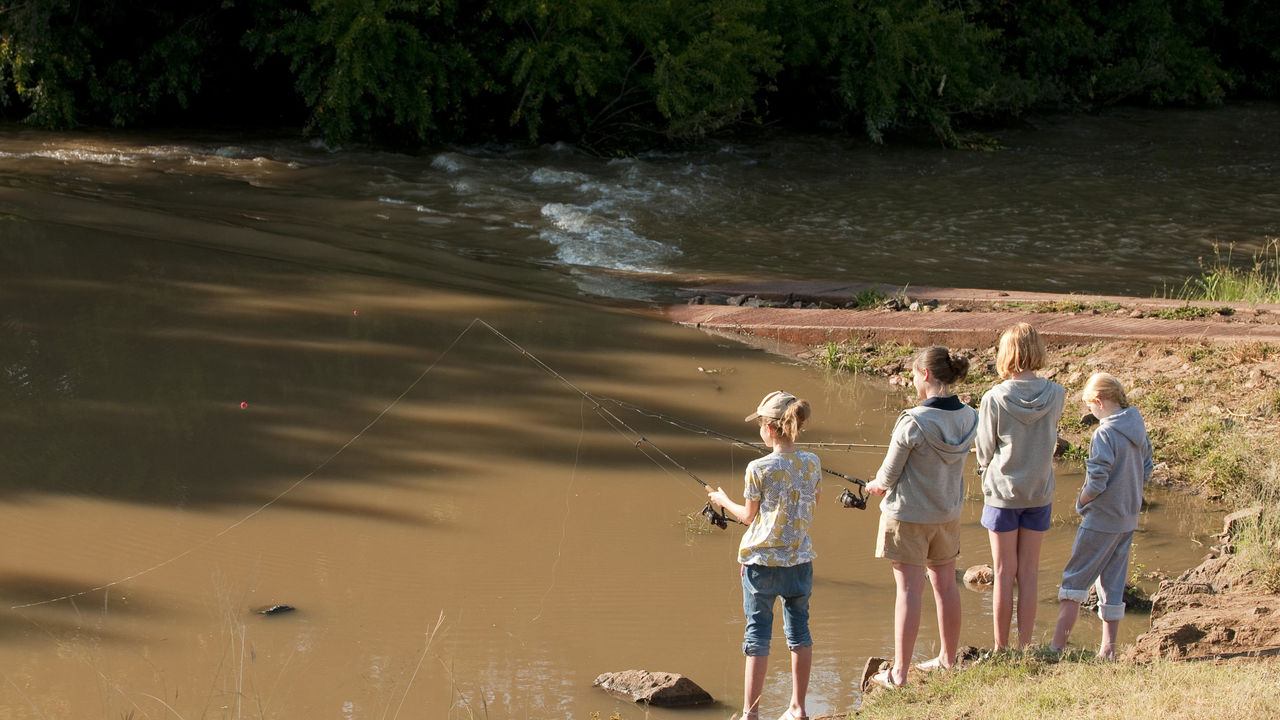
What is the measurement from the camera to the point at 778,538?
14.8 ft

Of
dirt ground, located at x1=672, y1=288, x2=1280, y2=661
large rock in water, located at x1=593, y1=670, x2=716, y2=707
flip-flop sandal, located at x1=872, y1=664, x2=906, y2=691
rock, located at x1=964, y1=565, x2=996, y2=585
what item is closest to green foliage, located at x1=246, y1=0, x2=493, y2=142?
dirt ground, located at x1=672, y1=288, x2=1280, y2=661

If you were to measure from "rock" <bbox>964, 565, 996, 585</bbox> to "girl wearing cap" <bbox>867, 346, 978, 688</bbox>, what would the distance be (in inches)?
46.1

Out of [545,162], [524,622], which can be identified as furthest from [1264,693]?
[545,162]

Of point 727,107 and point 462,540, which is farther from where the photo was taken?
point 727,107

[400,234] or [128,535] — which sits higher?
[400,234]

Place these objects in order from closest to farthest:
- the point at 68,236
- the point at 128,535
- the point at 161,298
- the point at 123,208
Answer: the point at 128,535 → the point at 161,298 → the point at 68,236 → the point at 123,208

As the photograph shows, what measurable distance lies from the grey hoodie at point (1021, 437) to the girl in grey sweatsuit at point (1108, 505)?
0.51ft

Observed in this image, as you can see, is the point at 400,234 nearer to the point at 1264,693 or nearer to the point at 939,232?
the point at 939,232

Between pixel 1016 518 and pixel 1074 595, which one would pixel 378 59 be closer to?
pixel 1016 518

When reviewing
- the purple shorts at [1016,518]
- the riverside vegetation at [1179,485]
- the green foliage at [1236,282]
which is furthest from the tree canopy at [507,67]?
the purple shorts at [1016,518]

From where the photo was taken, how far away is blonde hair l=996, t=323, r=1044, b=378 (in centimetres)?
491

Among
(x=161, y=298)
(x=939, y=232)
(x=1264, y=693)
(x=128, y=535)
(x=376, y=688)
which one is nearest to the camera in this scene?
(x=1264, y=693)

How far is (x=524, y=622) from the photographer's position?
569 centimetres

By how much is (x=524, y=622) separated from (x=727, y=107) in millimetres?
15149
